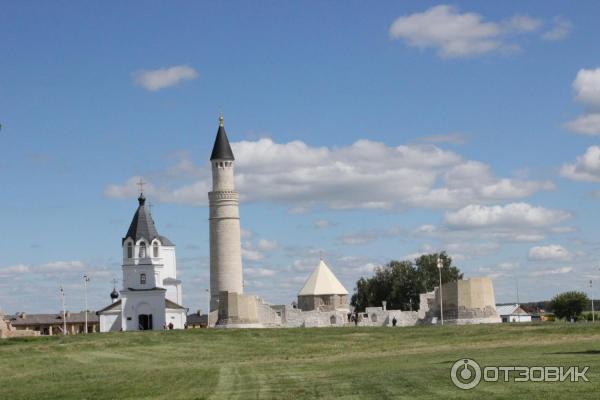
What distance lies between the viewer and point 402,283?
109 m

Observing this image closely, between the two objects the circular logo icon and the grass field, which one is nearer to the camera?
the circular logo icon

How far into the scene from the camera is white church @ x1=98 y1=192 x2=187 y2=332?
81.9m

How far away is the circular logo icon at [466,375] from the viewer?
20612mm

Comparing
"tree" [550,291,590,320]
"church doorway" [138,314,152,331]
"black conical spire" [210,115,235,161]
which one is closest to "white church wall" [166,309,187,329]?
"church doorway" [138,314,152,331]

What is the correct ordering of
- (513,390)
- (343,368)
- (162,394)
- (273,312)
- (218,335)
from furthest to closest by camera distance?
(273,312) < (218,335) < (343,368) < (162,394) < (513,390)

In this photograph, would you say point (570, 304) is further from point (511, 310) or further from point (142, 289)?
point (142, 289)

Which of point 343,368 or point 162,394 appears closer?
point 162,394

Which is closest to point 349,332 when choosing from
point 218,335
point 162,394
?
point 218,335

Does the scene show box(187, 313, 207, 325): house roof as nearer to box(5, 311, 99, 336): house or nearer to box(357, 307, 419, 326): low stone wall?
box(5, 311, 99, 336): house

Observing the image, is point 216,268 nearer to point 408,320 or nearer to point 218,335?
point 408,320

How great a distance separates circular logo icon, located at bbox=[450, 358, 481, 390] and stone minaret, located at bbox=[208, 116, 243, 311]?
58.0 meters

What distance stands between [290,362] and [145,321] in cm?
4841

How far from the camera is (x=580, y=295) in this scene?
11500 centimetres

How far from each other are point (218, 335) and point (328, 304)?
37299 mm
